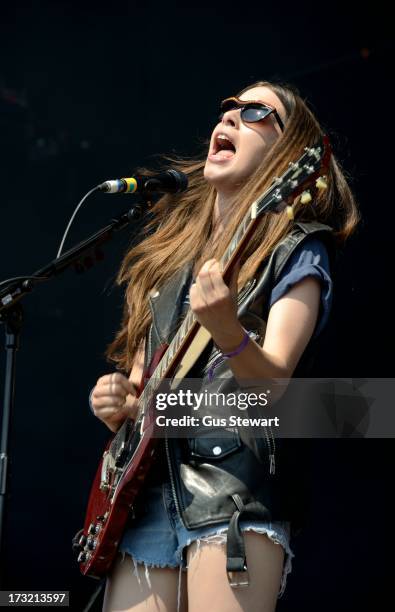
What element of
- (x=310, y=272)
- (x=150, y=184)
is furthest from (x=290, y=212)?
(x=150, y=184)

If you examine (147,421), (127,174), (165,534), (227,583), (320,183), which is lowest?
(227,583)

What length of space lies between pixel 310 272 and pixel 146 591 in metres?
0.78

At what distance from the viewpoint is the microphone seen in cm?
217

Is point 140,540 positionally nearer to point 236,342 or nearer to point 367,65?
point 236,342

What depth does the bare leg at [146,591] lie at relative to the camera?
6.28ft

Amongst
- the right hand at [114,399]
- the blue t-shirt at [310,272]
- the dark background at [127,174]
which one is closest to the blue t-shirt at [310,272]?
the blue t-shirt at [310,272]

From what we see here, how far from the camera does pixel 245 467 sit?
1.85 meters

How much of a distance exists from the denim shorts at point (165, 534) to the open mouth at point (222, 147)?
859 mm

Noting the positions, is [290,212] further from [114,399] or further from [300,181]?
[114,399]

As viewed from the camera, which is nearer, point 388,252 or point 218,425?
point 218,425

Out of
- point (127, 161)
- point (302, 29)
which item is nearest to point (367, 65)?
point (302, 29)

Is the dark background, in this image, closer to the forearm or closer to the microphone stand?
the microphone stand

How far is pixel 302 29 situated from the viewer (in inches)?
129

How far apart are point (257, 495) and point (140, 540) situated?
312 millimetres
